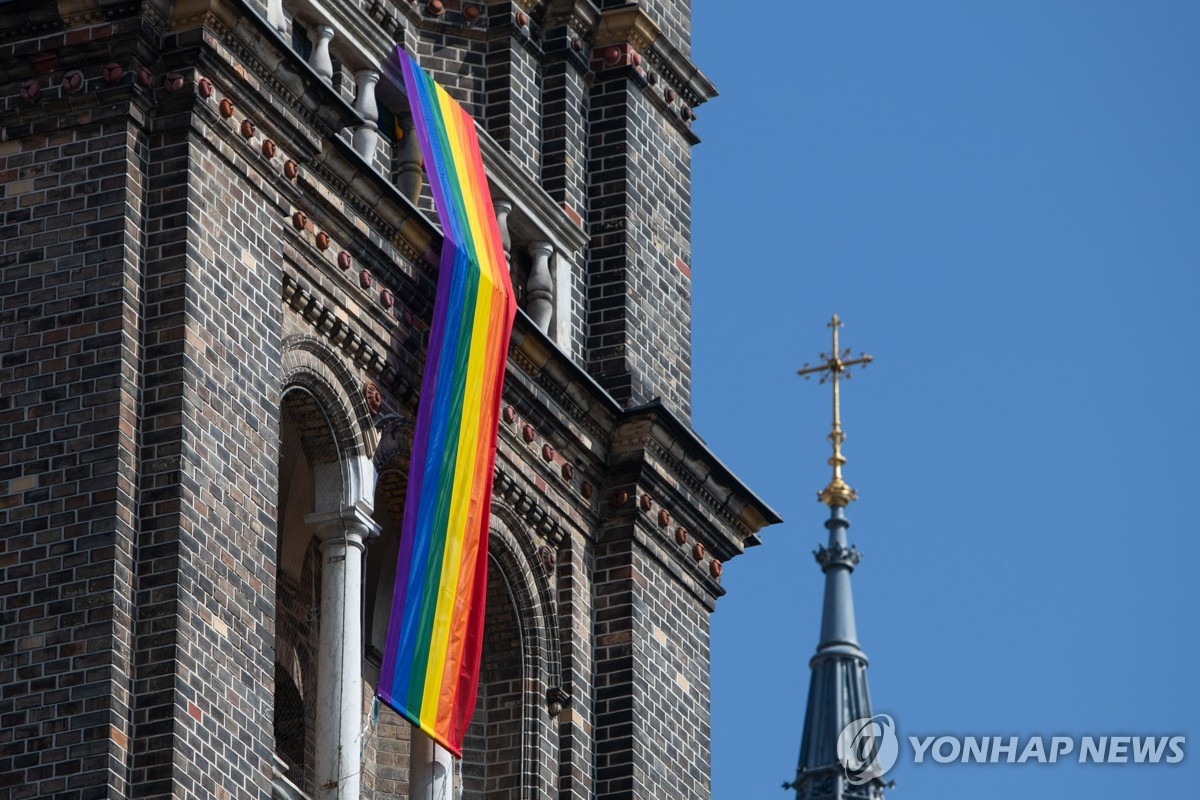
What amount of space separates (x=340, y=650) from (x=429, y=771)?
6.68 ft

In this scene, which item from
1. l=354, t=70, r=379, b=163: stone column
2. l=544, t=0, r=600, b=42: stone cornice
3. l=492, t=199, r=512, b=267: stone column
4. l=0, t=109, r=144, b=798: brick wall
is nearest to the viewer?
l=0, t=109, r=144, b=798: brick wall

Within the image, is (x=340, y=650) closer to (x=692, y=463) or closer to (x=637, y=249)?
(x=692, y=463)

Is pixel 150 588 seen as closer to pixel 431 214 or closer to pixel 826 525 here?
pixel 431 214

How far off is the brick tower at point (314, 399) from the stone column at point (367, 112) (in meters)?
0.04

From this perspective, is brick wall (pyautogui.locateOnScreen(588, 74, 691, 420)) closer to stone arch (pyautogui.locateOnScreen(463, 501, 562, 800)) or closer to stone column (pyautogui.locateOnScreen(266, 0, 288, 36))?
stone arch (pyautogui.locateOnScreen(463, 501, 562, 800))

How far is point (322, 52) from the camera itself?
42.9 metres

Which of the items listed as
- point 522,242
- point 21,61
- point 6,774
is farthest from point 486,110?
point 6,774

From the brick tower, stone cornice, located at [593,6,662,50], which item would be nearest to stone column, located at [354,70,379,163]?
the brick tower

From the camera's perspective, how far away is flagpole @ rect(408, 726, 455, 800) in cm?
4200

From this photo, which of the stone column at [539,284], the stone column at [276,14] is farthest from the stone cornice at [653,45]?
the stone column at [276,14]

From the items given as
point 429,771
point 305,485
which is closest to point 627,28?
point 305,485

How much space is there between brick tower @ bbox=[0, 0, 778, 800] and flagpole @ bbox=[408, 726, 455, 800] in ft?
1.89

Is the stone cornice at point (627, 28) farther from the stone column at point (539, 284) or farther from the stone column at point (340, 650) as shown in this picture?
the stone column at point (340, 650)

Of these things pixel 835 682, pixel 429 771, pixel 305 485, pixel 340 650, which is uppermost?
pixel 835 682
